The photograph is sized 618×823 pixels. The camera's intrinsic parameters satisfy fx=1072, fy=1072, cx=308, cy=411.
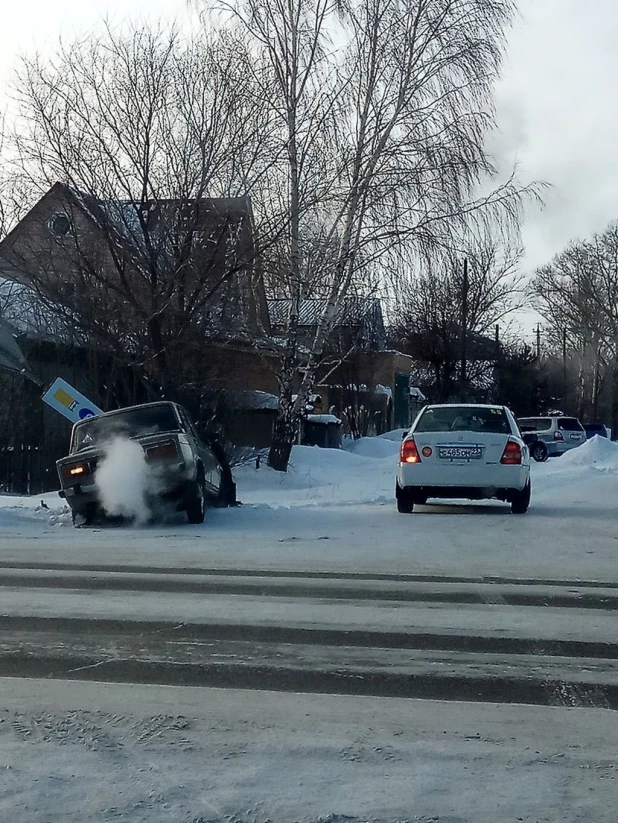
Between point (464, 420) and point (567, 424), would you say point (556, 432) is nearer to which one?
point (567, 424)

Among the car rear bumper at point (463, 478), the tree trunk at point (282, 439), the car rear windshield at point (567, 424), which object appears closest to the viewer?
the car rear bumper at point (463, 478)

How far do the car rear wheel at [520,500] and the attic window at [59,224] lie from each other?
10.4 meters

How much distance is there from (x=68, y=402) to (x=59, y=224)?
19.9ft

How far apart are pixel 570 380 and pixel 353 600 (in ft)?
241

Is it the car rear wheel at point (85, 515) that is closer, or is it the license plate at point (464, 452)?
the car rear wheel at point (85, 515)

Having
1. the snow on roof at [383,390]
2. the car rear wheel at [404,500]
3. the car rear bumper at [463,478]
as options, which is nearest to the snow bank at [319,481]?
the car rear wheel at [404,500]

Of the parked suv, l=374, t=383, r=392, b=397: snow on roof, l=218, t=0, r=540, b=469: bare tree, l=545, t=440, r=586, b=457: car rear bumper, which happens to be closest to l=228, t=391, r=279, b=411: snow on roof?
l=218, t=0, r=540, b=469: bare tree

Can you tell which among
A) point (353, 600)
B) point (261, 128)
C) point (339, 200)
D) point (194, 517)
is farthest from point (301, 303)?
point (353, 600)

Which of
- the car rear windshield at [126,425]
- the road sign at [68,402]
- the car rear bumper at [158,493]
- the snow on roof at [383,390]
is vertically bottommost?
the car rear bumper at [158,493]

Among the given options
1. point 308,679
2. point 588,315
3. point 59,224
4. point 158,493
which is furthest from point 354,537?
point 588,315

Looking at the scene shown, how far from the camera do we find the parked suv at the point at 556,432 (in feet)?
144

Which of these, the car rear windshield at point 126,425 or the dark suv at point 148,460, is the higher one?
the car rear windshield at point 126,425

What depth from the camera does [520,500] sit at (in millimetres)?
14648

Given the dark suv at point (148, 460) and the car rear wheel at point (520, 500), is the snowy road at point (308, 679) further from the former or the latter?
the car rear wheel at point (520, 500)
